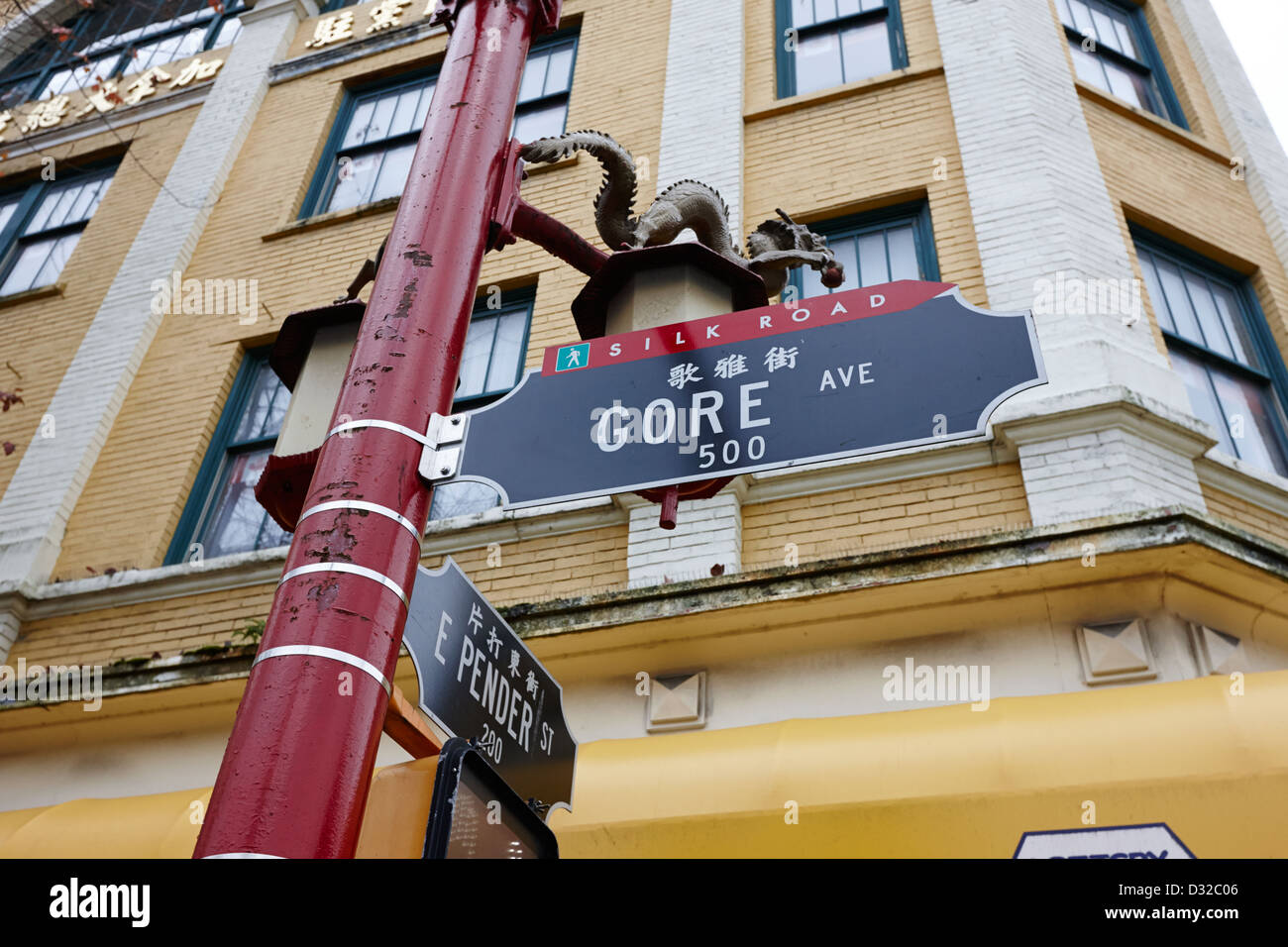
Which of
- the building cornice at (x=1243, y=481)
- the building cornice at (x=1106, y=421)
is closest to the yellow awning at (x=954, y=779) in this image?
the building cornice at (x=1106, y=421)

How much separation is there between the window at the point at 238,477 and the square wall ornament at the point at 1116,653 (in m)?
5.59

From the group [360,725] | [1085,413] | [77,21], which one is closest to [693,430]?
[360,725]

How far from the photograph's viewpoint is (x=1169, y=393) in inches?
234

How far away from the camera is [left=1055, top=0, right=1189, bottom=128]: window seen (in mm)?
9031

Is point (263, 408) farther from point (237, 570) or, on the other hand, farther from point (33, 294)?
point (33, 294)

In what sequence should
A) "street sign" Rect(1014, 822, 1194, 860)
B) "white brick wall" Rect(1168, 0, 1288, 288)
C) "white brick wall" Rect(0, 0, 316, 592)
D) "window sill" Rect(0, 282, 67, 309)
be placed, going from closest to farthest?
"street sign" Rect(1014, 822, 1194, 860) < "white brick wall" Rect(0, 0, 316, 592) < "white brick wall" Rect(1168, 0, 1288, 288) < "window sill" Rect(0, 282, 67, 309)

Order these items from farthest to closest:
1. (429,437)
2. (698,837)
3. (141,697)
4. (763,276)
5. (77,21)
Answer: (77,21)
(141,697)
(698,837)
(763,276)
(429,437)

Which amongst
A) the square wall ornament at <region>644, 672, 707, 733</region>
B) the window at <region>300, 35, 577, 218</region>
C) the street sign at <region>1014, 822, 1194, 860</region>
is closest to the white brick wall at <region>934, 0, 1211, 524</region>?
the street sign at <region>1014, 822, 1194, 860</region>

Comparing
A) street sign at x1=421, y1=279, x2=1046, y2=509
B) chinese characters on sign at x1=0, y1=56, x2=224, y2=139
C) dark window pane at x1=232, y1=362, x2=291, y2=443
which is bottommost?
street sign at x1=421, y1=279, x2=1046, y2=509

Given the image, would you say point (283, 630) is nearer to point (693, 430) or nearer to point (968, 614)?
point (693, 430)

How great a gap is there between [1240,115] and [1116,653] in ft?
21.5

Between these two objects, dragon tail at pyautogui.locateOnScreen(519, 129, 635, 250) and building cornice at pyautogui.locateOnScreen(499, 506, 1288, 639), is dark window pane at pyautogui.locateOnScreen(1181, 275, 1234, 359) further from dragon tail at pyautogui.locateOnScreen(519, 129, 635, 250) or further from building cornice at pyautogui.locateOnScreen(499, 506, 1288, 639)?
dragon tail at pyautogui.locateOnScreen(519, 129, 635, 250)

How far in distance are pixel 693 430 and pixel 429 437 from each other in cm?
68

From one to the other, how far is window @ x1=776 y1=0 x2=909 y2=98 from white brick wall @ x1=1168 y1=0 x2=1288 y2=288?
2.91 m
